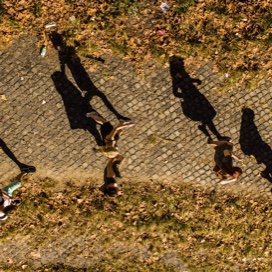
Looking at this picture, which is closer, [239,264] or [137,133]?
[137,133]

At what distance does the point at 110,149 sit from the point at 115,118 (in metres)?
0.94

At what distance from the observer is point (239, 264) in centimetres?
1488

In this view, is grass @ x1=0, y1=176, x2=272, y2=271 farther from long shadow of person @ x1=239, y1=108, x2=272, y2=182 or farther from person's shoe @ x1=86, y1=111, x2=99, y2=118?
person's shoe @ x1=86, y1=111, x2=99, y2=118

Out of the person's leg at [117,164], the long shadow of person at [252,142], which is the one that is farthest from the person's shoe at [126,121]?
the long shadow of person at [252,142]

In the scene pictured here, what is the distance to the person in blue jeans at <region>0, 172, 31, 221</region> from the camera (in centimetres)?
1321

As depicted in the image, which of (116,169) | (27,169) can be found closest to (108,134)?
(116,169)

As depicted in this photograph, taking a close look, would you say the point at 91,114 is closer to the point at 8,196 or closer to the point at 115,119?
the point at 115,119

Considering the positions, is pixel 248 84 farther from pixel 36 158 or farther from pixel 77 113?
pixel 36 158

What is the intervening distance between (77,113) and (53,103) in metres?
0.69

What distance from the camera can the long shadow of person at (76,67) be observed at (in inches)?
511

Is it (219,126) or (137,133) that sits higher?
(137,133)

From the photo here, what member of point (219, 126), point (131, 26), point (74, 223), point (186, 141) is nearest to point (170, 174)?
point (186, 141)

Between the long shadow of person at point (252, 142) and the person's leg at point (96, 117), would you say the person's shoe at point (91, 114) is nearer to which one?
the person's leg at point (96, 117)

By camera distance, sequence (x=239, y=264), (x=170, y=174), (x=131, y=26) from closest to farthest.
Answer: (x=131, y=26) → (x=170, y=174) → (x=239, y=264)
